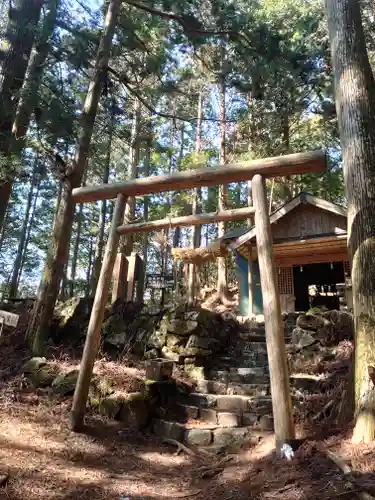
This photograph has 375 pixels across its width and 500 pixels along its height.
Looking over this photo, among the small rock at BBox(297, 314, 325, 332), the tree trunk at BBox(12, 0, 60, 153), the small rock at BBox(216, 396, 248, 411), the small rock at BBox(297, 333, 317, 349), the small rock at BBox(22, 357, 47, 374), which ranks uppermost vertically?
the tree trunk at BBox(12, 0, 60, 153)

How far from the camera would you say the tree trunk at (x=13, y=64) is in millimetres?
6562

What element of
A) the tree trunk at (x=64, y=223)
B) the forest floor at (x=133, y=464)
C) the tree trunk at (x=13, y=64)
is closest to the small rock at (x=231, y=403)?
the forest floor at (x=133, y=464)

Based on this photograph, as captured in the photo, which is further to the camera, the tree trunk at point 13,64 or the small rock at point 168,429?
the tree trunk at point 13,64

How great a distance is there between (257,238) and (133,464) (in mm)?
3224

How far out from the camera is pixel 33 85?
6.62 meters

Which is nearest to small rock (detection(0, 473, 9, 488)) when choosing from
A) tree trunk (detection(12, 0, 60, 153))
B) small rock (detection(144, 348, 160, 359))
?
small rock (detection(144, 348, 160, 359))

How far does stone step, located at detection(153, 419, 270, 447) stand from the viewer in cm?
534

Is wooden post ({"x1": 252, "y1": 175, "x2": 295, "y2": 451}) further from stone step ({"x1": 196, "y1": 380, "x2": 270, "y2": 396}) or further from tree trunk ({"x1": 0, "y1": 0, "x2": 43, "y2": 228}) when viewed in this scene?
tree trunk ({"x1": 0, "y1": 0, "x2": 43, "y2": 228})

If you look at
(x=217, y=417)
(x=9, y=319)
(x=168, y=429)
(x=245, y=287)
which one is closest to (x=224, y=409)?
(x=217, y=417)

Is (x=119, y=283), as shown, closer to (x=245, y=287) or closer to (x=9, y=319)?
(x=9, y=319)

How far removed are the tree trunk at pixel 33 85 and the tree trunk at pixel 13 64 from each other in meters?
0.16

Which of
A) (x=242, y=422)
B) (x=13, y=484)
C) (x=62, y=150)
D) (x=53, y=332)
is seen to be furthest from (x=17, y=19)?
(x=242, y=422)

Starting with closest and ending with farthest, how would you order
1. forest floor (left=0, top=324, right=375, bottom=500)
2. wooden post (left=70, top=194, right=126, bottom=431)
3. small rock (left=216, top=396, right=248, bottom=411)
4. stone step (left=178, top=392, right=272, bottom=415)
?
forest floor (left=0, top=324, right=375, bottom=500), wooden post (left=70, top=194, right=126, bottom=431), stone step (left=178, top=392, right=272, bottom=415), small rock (left=216, top=396, right=248, bottom=411)

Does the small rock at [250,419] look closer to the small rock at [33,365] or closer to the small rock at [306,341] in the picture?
the small rock at [306,341]
